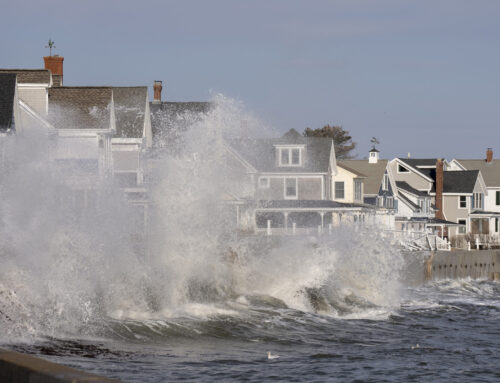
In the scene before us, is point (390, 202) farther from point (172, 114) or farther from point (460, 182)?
point (172, 114)

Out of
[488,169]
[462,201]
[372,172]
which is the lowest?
[462,201]

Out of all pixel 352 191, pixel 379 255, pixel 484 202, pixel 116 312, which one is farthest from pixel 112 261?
pixel 484 202

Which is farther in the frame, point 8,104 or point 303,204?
point 303,204

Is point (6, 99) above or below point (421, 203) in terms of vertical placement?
above

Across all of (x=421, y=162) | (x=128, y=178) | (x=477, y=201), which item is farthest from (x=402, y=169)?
(x=128, y=178)

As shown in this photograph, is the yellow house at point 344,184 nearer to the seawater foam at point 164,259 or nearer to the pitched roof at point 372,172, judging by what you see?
the pitched roof at point 372,172

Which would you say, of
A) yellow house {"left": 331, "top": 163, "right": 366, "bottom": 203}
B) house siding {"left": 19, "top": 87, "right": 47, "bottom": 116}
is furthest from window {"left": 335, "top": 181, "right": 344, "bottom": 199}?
house siding {"left": 19, "top": 87, "right": 47, "bottom": 116}

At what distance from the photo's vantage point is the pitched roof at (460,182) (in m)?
73.8

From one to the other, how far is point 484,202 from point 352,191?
24080 millimetres

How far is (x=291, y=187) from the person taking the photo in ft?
188

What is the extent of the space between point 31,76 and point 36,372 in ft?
108

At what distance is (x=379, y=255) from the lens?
25.7 metres

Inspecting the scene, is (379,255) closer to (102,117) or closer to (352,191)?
(102,117)

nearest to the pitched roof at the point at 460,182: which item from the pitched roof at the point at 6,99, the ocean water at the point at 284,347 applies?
the pitched roof at the point at 6,99
